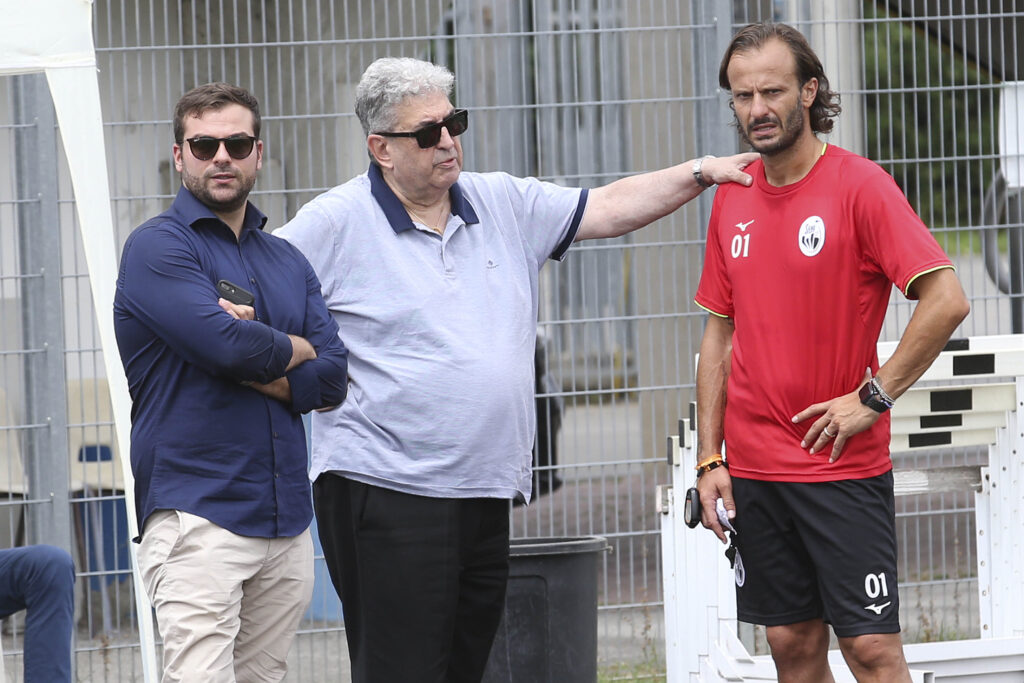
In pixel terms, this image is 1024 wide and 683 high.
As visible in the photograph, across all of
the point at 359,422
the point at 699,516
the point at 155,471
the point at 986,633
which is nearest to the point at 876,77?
the point at 986,633

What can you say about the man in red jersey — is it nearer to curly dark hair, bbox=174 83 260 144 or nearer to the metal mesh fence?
curly dark hair, bbox=174 83 260 144

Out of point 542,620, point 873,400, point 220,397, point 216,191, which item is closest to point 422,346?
point 220,397

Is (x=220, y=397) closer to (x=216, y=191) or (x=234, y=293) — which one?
(x=234, y=293)

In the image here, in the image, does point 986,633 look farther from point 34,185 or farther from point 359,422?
point 34,185

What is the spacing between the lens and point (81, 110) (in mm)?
3863

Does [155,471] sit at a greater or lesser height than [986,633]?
greater

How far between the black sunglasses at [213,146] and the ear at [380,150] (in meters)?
0.32

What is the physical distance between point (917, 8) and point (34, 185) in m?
3.63

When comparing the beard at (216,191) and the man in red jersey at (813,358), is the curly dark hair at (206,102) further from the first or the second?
the man in red jersey at (813,358)

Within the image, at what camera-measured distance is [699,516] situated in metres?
3.62

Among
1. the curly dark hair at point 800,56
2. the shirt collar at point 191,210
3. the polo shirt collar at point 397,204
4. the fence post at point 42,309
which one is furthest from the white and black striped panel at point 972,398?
the fence post at point 42,309

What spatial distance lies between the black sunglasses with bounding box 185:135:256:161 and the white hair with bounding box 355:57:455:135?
1.11 feet

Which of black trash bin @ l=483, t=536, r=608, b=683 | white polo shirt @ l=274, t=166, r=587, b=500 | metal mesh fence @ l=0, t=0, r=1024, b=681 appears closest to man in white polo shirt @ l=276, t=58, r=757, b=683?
white polo shirt @ l=274, t=166, r=587, b=500

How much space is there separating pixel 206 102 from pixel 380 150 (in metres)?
0.43
